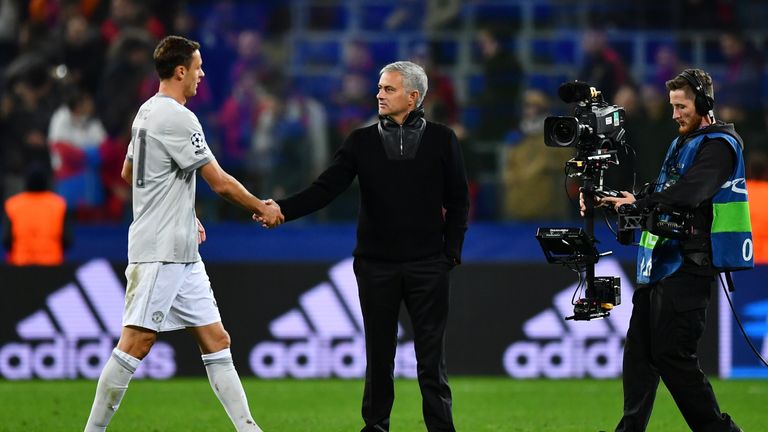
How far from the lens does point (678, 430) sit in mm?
8992

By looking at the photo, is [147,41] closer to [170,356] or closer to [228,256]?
[228,256]

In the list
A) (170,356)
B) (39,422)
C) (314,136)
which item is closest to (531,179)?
(314,136)

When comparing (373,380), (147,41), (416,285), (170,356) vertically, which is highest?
(147,41)

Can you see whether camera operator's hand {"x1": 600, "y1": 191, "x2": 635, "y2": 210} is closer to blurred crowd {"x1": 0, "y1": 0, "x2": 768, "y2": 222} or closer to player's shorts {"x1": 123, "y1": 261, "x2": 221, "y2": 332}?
player's shorts {"x1": 123, "y1": 261, "x2": 221, "y2": 332}

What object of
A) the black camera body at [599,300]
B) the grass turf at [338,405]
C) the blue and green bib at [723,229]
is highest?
the blue and green bib at [723,229]

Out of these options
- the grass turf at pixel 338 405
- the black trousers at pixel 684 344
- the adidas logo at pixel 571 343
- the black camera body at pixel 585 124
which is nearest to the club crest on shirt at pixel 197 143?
the black camera body at pixel 585 124

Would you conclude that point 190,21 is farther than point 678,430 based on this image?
Yes

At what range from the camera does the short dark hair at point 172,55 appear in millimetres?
7066

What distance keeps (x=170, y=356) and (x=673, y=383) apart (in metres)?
6.19

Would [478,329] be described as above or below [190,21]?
below

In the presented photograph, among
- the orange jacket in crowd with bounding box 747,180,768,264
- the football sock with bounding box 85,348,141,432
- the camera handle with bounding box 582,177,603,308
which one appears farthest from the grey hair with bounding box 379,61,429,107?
the orange jacket in crowd with bounding box 747,180,768,264

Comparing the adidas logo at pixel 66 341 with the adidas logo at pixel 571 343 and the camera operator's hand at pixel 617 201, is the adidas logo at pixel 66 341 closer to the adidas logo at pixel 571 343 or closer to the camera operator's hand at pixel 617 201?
the adidas logo at pixel 571 343

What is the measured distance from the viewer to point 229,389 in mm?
7113

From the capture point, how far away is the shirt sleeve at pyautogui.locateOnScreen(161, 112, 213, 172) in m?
7.01
